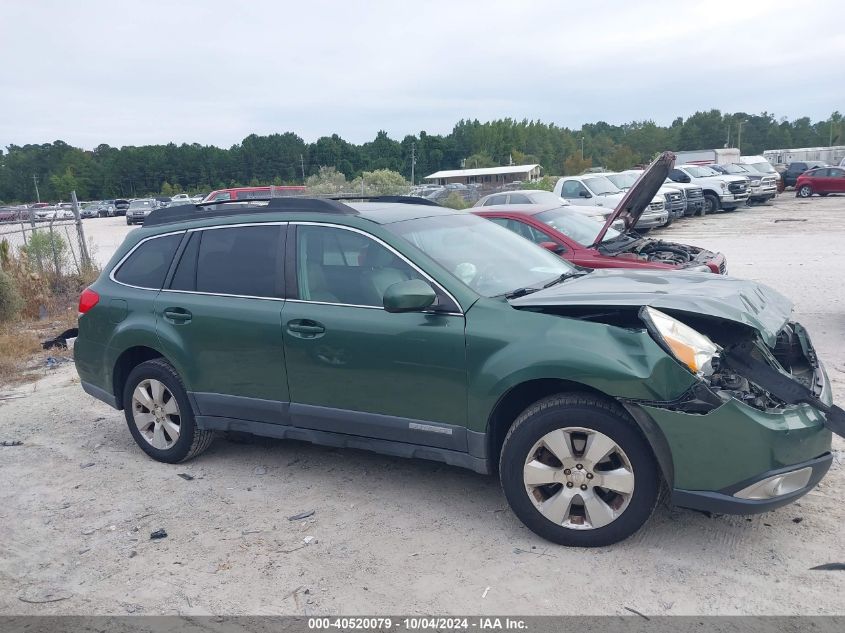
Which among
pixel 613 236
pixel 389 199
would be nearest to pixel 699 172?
pixel 613 236

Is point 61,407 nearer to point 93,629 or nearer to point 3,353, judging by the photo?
point 3,353

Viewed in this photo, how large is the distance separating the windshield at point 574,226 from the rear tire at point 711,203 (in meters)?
19.4

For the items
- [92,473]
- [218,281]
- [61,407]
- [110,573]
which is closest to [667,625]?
[110,573]

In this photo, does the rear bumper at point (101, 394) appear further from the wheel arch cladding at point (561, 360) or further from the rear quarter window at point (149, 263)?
the wheel arch cladding at point (561, 360)

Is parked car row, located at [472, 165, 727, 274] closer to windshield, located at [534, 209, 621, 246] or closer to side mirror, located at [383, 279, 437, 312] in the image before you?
windshield, located at [534, 209, 621, 246]

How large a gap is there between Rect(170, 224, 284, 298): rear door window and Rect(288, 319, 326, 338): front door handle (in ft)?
0.86

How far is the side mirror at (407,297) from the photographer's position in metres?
4.00

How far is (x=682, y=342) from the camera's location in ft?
11.9

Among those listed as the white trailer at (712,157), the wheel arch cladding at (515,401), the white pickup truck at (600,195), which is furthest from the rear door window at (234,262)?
the white trailer at (712,157)

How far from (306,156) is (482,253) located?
316ft

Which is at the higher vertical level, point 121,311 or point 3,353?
point 121,311

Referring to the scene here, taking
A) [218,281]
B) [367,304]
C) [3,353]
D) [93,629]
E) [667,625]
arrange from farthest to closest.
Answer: [3,353] < [218,281] < [367,304] < [93,629] < [667,625]

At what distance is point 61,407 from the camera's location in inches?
279

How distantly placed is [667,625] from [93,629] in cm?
258
